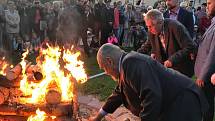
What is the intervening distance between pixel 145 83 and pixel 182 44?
274 centimetres

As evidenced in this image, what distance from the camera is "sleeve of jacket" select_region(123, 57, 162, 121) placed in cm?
385

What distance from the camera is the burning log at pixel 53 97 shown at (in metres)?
6.07

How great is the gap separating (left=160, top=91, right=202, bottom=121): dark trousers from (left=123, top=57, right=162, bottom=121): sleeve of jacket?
0.21 metres

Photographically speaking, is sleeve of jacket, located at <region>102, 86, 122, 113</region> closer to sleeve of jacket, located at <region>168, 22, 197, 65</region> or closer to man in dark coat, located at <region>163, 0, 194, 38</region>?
sleeve of jacket, located at <region>168, 22, 197, 65</region>

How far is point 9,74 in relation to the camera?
657 centimetres

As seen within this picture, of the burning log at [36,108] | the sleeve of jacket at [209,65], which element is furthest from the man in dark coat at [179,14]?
the burning log at [36,108]

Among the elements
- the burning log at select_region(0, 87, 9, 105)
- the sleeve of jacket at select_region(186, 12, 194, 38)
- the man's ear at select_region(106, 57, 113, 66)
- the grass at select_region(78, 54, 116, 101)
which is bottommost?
the grass at select_region(78, 54, 116, 101)

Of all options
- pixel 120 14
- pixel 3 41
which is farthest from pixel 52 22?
pixel 120 14

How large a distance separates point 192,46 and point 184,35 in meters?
0.19

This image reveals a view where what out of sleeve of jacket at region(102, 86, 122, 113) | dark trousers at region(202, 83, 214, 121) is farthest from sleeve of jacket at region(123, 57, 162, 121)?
→ dark trousers at region(202, 83, 214, 121)

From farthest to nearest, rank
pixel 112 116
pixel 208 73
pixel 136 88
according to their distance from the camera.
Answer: pixel 112 116 < pixel 208 73 < pixel 136 88

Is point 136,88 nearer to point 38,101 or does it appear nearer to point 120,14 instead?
point 38,101

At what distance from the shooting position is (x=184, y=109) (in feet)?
13.4

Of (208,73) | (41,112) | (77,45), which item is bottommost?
(77,45)
